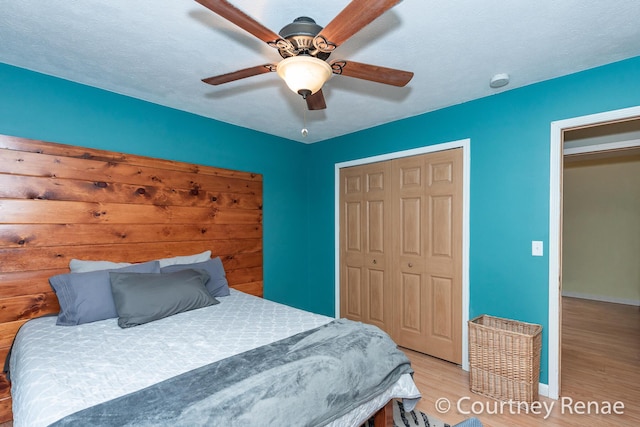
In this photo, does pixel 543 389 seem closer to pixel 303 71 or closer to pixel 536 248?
pixel 536 248

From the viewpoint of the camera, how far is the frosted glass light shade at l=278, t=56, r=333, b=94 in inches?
58.6

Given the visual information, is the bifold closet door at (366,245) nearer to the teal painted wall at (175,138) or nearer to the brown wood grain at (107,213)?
the teal painted wall at (175,138)

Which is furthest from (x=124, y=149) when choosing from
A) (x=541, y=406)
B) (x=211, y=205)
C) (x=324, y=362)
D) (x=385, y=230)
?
(x=541, y=406)

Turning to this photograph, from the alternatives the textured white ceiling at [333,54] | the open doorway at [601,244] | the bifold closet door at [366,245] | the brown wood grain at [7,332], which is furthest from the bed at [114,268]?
the open doorway at [601,244]

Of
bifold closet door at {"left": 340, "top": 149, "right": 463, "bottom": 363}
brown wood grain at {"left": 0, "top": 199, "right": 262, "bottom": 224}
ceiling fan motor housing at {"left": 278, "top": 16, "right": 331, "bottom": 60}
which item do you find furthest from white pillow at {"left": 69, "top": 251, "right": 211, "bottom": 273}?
ceiling fan motor housing at {"left": 278, "top": 16, "right": 331, "bottom": 60}

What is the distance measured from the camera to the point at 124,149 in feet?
9.03

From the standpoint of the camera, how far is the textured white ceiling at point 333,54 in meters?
1.66

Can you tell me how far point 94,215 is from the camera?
2.57 meters

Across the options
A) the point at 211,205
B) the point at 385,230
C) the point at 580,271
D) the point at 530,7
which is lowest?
the point at 580,271

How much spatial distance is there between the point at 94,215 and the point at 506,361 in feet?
11.2

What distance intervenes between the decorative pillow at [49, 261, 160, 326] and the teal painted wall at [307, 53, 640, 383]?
296cm

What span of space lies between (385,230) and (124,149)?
266cm

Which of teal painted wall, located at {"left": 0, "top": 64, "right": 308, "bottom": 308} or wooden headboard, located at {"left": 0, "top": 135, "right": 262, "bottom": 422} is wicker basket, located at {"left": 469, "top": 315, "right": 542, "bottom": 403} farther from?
wooden headboard, located at {"left": 0, "top": 135, "right": 262, "bottom": 422}

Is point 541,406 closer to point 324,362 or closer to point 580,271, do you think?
point 324,362
